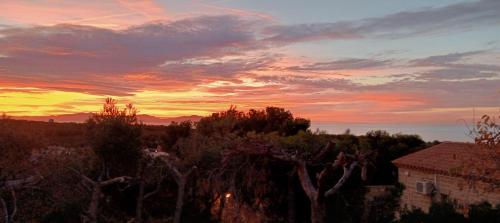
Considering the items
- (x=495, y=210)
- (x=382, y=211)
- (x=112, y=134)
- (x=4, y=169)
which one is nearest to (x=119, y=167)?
(x=112, y=134)

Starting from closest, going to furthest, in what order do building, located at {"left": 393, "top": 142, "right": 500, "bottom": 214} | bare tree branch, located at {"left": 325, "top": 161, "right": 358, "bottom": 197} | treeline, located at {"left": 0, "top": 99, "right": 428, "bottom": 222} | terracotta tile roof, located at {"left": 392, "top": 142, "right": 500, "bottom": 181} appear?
1. bare tree branch, located at {"left": 325, "top": 161, "right": 358, "bottom": 197}
2. treeline, located at {"left": 0, "top": 99, "right": 428, "bottom": 222}
3. building, located at {"left": 393, "top": 142, "right": 500, "bottom": 214}
4. terracotta tile roof, located at {"left": 392, "top": 142, "right": 500, "bottom": 181}

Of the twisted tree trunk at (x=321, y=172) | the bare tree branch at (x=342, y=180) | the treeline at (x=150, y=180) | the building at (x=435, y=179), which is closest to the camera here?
the bare tree branch at (x=342, y=180)

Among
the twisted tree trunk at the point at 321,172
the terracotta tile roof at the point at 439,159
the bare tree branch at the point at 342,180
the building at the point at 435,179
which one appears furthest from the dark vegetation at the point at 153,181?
the bare tree branch at the point at 342,180

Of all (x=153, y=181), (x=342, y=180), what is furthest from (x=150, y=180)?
(x=342, y=180)

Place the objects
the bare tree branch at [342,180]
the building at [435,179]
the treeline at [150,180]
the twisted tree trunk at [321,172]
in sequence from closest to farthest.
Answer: the bare tree branch at [342,180] < the twisted tree trunk at [321,172] < the treeline at [150,180] < the building at [435,179]

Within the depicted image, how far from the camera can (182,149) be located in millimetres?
20000

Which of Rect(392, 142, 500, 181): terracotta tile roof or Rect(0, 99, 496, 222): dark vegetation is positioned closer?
Rect(0, 99, 496, 222): dark vegetation

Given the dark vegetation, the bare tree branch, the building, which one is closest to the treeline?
the dark vegetation

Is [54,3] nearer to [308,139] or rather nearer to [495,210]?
[308,139]

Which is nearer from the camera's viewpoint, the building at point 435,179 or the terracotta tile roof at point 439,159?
the building at point 435,179

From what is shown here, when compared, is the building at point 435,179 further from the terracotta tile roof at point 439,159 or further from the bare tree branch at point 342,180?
the bare tree branch at point 342,180

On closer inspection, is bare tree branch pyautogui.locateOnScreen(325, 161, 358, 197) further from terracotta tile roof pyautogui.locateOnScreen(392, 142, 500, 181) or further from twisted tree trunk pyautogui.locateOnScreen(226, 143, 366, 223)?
terracotta tile roof pyautogui.locateOnScreen(392, 142, 500, 181)

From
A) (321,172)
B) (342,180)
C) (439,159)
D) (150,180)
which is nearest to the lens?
(342,180)

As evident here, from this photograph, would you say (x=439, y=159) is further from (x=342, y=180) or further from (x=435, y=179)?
(x=342, y=180)
